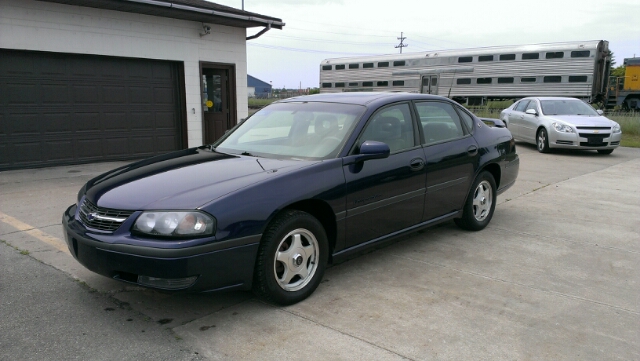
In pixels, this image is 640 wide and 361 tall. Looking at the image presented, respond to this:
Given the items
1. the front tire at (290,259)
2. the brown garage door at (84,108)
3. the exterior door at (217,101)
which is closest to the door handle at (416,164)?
the front tire at (290,259)

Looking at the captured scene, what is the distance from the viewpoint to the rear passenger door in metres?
4.79

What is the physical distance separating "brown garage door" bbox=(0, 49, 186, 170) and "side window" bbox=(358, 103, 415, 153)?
7.61 metres

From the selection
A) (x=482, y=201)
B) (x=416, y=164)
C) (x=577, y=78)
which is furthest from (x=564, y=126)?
(x=577, y=78)

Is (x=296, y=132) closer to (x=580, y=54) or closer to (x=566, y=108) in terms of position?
(x=566, y=108)

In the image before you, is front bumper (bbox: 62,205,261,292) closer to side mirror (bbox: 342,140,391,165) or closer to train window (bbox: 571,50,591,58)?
side mirror (bbox: 342,140,391,165)

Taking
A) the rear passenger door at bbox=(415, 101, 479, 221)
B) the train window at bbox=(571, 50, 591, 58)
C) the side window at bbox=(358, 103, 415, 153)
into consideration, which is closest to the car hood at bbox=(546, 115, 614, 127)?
the rear passenger door at bbox=(415, 101, 479, 221)

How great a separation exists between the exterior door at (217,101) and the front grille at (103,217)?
8.84m

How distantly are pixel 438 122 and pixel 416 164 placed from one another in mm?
776

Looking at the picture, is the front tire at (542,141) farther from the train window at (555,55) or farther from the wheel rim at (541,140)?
the train window at (555,55)

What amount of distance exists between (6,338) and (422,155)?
3.51 metres

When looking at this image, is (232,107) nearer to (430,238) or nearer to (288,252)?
(430,238)

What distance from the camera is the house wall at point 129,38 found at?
29.6 feet

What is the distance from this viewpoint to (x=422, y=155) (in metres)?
4.65

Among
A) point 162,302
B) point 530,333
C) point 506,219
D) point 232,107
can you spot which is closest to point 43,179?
point 232,107
